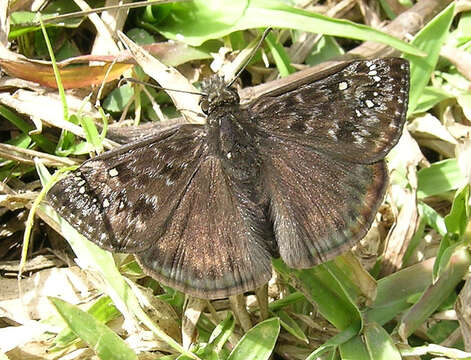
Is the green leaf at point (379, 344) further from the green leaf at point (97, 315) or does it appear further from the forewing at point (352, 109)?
the green leaf at point (97, 315)

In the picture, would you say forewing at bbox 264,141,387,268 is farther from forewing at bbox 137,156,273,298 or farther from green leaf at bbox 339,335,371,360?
green leaf at bbox 339,335,371,360

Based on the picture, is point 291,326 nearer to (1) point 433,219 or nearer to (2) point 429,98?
(1) point 433,219

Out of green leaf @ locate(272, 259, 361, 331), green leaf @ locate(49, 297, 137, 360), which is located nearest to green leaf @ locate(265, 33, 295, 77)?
green leaf @ locate(272, 259, 361, 331)

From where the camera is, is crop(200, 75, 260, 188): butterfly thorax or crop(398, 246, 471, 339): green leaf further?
crop(398, 246, 471, 339): green leaf

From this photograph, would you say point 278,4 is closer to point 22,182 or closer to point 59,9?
point 59,9

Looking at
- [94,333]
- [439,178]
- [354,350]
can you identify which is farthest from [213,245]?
[439,178]

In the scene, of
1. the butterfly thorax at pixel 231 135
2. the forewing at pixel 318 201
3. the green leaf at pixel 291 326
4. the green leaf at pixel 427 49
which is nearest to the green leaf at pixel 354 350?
the green leaf at pixel 291 326

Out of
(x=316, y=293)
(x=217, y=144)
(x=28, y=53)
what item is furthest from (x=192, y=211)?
(x=28, y=53)

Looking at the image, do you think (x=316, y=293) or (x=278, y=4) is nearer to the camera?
(x=316, y=293)
